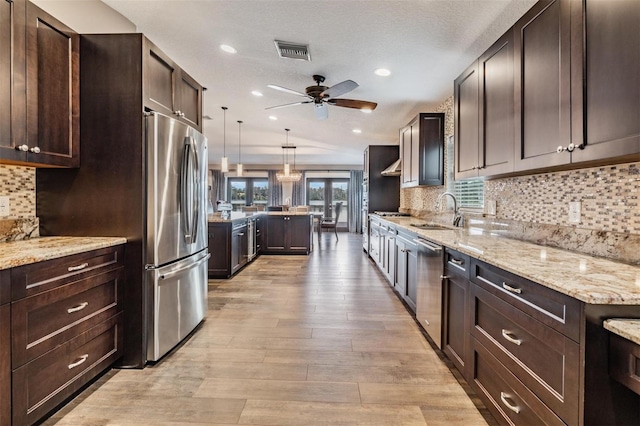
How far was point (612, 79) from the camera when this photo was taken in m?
1.25

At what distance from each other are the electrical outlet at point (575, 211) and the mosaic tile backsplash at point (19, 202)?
3.40 metres

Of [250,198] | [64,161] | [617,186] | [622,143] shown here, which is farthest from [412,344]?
[250,198]

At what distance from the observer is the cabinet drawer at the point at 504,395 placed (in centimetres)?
124

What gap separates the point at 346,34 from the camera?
107 inches

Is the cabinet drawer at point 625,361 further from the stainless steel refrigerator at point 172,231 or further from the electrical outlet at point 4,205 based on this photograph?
the electrical outlet at point 4,205

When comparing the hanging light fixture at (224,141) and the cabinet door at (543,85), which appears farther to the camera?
the hanging light fixture at (224,141)

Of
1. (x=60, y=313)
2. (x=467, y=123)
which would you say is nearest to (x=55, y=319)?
(x=60, y=313)

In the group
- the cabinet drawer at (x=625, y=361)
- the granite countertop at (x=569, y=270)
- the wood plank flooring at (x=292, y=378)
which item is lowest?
the wood plank flooring at (x=292, y=378)

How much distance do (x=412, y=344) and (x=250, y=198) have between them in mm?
10111

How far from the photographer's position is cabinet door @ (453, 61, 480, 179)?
2430 millimetres

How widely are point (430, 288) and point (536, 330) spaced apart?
4.19ft

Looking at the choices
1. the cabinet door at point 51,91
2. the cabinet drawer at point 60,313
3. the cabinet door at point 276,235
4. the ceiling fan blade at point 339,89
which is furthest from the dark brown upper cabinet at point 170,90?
the cabinet door at point 276,235

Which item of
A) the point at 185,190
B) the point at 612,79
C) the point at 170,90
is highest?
the point at 170,90

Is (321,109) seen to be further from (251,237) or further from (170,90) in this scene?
(251,237)
